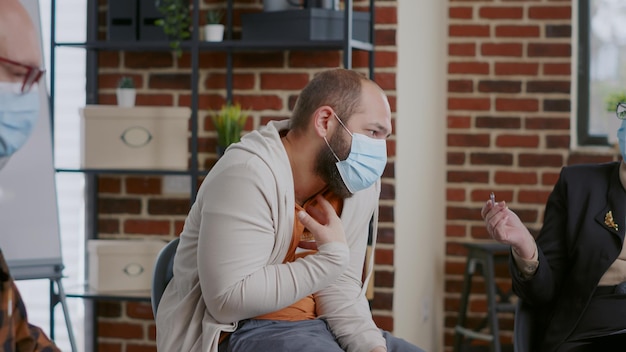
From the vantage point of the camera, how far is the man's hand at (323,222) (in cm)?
200

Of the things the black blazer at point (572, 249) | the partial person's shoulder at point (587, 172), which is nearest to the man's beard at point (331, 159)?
the black blazer at point (572, 249)

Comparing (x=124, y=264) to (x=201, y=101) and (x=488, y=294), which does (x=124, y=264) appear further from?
(x=488, y=294)

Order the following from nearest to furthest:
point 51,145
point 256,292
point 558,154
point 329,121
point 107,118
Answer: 1. point 256,292
2. point 329,121
3. point 51,145
4. point 107,118
5. point 558,154

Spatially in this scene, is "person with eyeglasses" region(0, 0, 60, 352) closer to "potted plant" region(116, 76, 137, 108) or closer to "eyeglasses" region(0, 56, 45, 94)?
"eyeglasses" region(0, 56, 45, 94)

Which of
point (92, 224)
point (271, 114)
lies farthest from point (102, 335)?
point (271, 114)

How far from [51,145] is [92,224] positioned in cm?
67

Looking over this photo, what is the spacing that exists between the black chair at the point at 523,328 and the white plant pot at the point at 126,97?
1.63 metres

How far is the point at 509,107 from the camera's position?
409cm

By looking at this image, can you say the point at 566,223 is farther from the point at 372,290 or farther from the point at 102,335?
the point at 102,335

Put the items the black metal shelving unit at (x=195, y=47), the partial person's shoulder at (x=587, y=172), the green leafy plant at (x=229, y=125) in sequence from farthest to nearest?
1. the green leafy plant at (x=229, y=125)
2. the black metal shelving unit at (x=195, y=47)
3. the partial person's shoulder at (x=587, y=172)

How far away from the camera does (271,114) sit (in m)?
3.35

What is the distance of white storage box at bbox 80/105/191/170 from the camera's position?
3287mm

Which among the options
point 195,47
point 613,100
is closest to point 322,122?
point 195,47

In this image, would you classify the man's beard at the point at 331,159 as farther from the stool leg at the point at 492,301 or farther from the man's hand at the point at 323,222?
the stool leg at the point at 492,301
